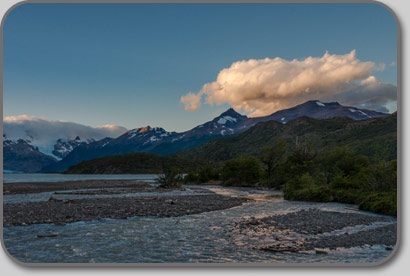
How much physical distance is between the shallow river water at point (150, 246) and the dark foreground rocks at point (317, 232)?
494mm

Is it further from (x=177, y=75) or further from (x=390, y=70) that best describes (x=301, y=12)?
(x=177, y=75)

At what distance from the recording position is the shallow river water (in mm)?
11961

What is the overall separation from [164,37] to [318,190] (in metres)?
33.5

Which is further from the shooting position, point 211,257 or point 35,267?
point 211,257

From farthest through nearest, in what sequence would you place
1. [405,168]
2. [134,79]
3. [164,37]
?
[134,79]
[164,37]
[405,168]

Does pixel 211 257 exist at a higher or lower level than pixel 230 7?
lower

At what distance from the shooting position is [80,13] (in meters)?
12.6

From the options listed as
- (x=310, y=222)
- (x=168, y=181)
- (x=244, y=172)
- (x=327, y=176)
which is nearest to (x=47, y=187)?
(x=168, y=181)

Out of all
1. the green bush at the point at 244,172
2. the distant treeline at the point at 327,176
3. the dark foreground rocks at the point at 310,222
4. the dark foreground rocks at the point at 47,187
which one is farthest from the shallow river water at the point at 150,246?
the green bush at the point at 244,172

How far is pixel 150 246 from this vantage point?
1384cm

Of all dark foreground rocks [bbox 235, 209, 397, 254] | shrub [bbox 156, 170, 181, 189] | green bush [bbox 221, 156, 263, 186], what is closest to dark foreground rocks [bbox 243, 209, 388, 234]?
dark foreground rocks [bbox 235, 209, 397, 254]

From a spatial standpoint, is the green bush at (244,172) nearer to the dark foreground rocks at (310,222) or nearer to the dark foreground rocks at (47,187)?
the dark foreground rocks at (47,187)

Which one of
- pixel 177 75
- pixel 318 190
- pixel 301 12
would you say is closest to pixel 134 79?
pixel 177 75

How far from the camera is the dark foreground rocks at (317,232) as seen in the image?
45.6 ft
